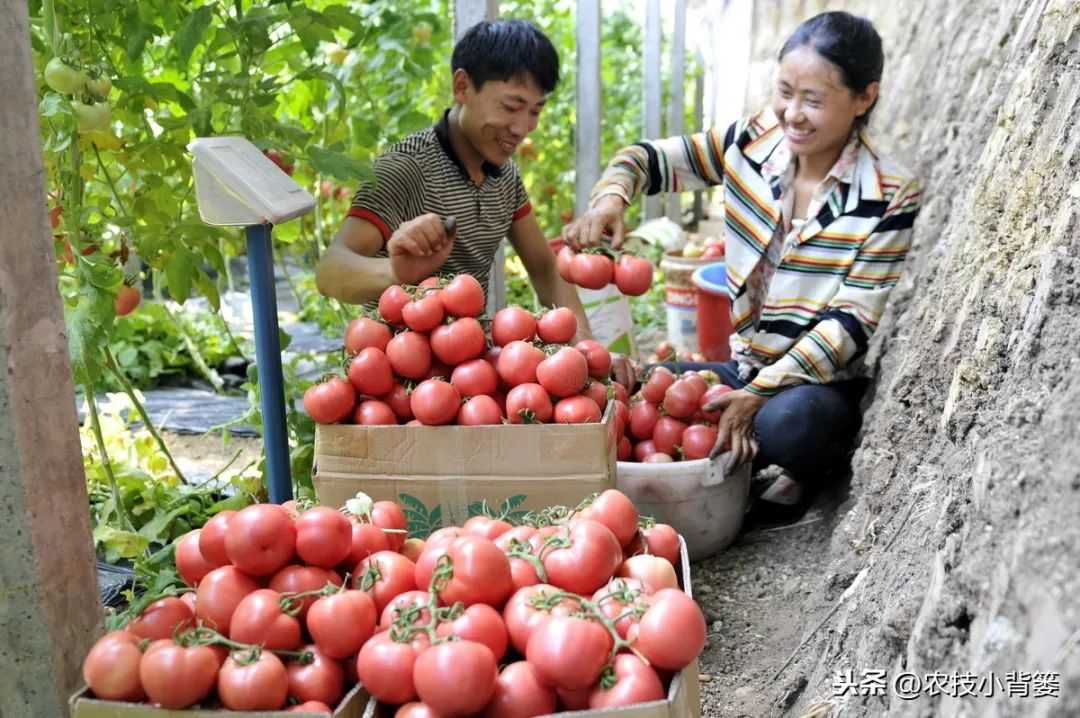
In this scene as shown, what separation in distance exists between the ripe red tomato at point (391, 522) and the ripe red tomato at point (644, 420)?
131cm

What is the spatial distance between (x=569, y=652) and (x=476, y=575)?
23cm

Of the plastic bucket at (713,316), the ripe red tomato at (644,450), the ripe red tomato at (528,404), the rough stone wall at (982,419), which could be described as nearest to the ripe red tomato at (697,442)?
the ripe red tomato at (644,450)

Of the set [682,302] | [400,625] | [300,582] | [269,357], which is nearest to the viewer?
[400,625]

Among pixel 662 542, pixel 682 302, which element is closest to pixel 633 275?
pixel 662 542

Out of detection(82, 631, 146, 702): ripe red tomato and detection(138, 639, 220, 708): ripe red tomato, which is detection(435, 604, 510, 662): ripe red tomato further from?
detection(82, 631, 146, 702): ripe red tomato

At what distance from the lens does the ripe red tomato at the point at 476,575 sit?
1.54 metres

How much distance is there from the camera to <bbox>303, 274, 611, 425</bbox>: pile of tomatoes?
220 centimetres

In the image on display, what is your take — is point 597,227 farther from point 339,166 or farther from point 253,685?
point 253,685

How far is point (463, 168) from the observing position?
119 inches

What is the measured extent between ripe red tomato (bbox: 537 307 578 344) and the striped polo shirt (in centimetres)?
67

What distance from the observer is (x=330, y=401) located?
2191mm

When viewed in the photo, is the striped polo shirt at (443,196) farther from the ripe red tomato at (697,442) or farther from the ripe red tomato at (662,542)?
the ripe red tomato at (662,542)

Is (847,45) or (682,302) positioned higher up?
(847,45)

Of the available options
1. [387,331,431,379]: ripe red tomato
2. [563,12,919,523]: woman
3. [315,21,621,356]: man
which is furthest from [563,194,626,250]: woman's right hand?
[387,331,431,379]: ripe red tomato
